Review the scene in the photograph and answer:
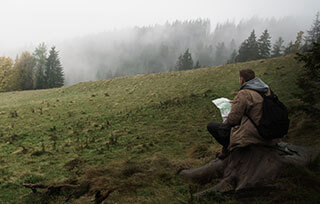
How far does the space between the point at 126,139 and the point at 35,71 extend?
60.5m

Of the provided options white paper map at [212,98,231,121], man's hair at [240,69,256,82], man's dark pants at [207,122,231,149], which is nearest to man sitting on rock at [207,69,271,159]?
man's hair at [240,69,256,82]

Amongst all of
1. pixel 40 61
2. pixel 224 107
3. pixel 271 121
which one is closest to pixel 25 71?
pixel 40 61

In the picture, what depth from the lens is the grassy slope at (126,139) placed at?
5.51 m

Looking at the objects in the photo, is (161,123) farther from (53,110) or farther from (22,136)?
(53,110)

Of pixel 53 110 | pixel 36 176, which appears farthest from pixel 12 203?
pixel 53 110

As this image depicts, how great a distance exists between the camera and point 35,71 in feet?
195

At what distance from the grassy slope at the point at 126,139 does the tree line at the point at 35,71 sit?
129 feet

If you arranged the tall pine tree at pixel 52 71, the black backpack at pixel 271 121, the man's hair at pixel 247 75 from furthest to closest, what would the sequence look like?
the tall pine tree at pixel 52 71, the man's hair at pixel 247 75, the black backpack at pixel 271 121

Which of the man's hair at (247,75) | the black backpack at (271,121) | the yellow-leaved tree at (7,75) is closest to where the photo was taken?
the black backpack at (271,121)

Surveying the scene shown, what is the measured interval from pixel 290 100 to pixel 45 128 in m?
16.5

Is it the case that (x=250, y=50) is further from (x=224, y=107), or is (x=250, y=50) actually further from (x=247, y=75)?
(x=247, y=75)

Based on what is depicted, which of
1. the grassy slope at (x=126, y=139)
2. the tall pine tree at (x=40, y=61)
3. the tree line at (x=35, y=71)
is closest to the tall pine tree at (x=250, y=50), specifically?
the grassy slope at (x=126, y=139)

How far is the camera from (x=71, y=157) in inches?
336

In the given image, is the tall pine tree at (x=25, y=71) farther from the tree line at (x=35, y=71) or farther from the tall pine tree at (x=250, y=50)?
the tall pine tree at (x=250, y=50)
